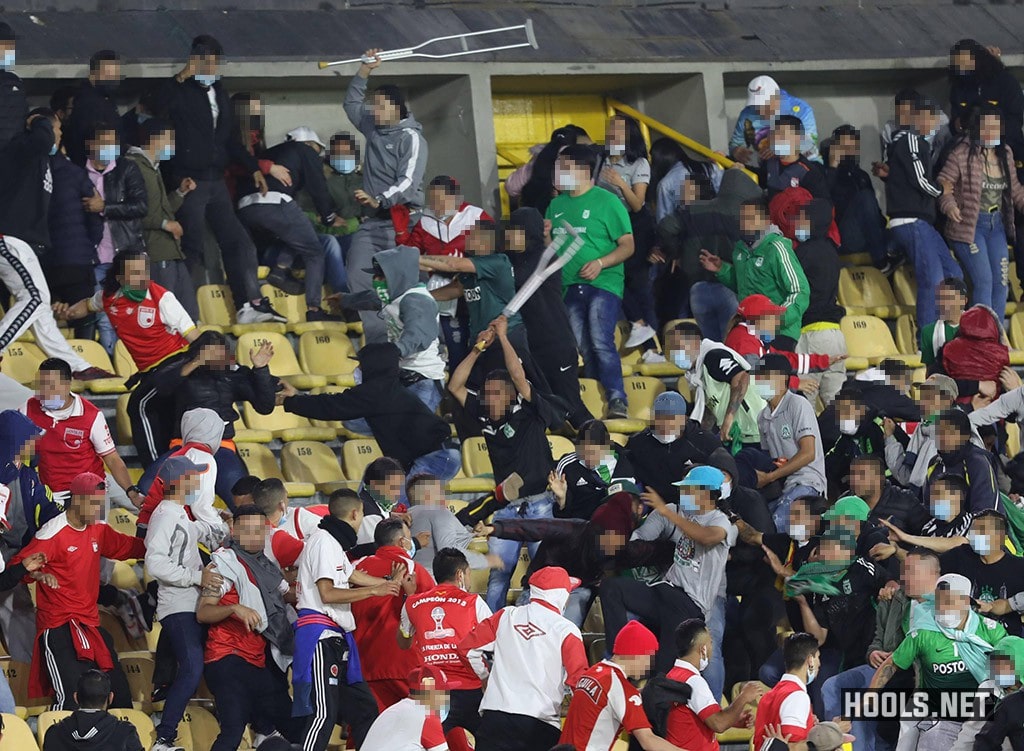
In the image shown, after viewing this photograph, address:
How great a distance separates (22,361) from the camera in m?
12.9

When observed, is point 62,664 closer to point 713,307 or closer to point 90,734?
point 90,734

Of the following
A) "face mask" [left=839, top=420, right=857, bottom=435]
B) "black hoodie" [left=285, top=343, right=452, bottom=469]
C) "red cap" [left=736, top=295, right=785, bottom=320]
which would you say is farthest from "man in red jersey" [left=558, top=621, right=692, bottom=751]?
"red cap" [left=736, top=295, right=785, bottom=320]

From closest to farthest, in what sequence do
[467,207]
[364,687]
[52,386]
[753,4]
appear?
[364,687], [52,386], [467,207], [753,4]

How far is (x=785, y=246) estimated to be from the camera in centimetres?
1389

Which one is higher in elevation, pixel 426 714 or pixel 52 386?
pixel 52 386

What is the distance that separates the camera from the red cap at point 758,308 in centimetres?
1348

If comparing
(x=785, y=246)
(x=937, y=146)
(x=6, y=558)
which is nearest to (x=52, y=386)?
(x=6, y=558)

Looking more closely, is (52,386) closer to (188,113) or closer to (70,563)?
(70,563)

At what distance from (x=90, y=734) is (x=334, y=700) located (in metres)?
1.26

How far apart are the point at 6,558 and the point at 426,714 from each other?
115 inches

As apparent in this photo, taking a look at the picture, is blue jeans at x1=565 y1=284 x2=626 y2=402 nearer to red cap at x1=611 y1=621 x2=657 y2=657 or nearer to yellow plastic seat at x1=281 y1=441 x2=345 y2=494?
yellow plastic seat at x1=281 y1=441 x2=345 y2=494

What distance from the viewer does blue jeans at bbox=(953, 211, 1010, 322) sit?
15320 mm

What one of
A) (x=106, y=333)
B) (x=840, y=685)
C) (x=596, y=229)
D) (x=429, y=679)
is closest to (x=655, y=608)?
(x=840, y=685)

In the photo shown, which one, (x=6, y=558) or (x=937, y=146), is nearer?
(x=6, y=558)
